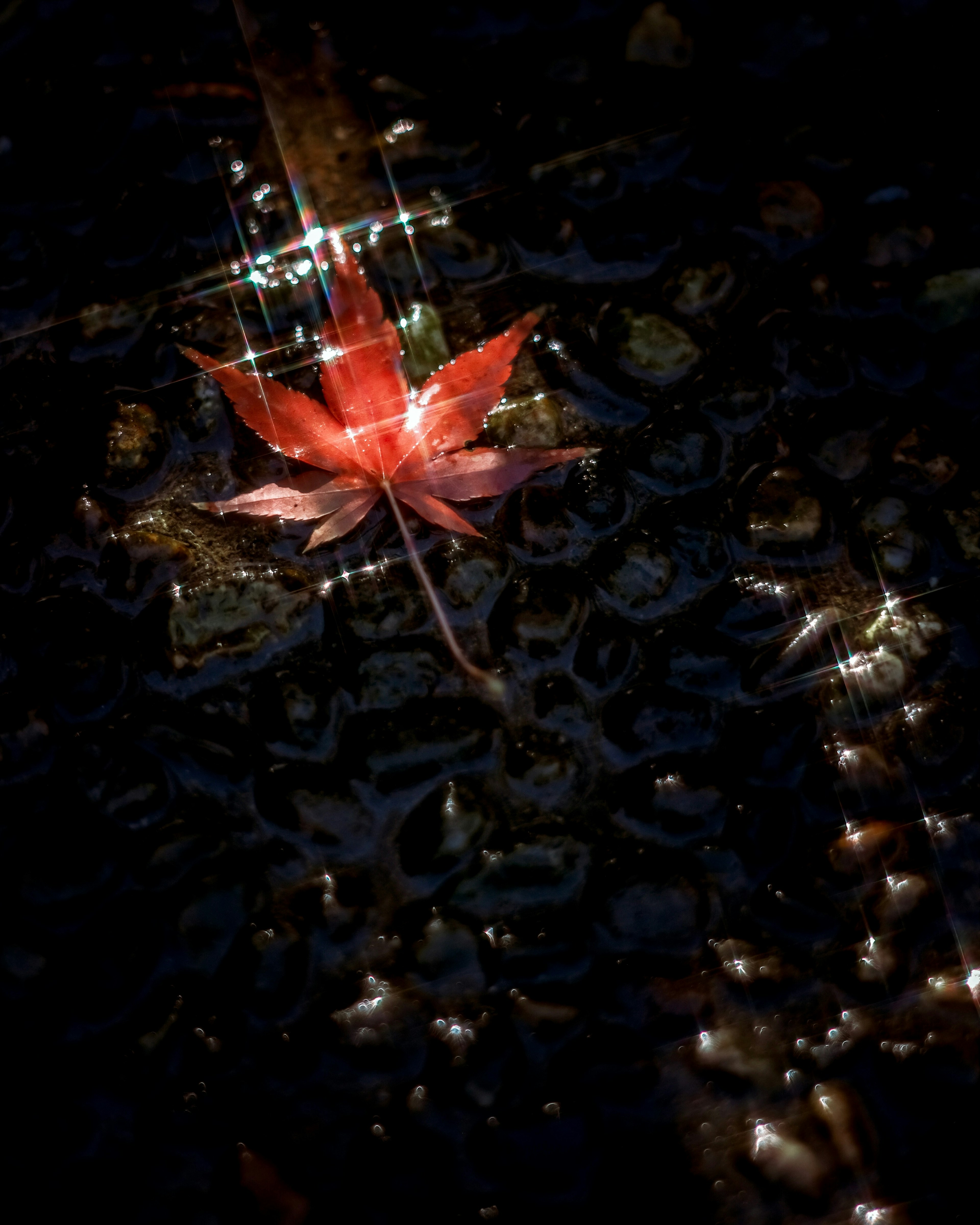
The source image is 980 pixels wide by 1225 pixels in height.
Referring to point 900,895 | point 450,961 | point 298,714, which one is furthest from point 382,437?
point 900,895

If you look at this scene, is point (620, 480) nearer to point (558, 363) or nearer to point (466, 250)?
point (558, 363)

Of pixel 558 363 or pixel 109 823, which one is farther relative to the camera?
pixel 558 363

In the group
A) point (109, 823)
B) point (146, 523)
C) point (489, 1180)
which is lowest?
point (489, 1180)

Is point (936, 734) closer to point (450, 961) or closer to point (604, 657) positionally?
point (604, 657)

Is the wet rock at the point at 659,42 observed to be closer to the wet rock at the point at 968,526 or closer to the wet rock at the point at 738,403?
the wet rock at the point at 738,403

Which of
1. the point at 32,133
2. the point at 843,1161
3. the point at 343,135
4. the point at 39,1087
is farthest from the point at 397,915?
the point at 32,133

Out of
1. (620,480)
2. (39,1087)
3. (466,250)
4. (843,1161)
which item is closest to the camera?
(843,1161)

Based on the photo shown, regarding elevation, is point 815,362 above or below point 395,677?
above
